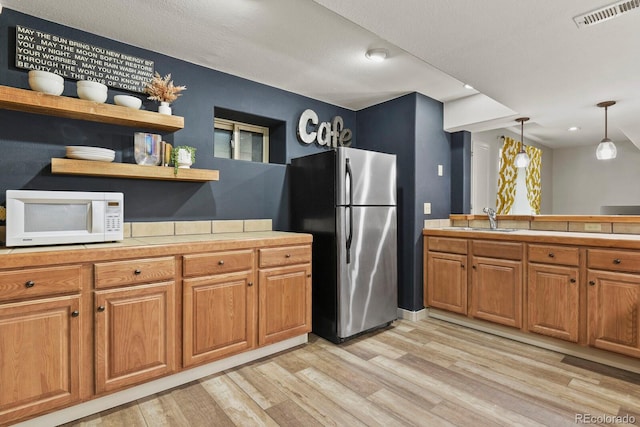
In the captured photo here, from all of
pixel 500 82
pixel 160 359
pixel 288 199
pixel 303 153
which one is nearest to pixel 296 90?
pixel 303 153

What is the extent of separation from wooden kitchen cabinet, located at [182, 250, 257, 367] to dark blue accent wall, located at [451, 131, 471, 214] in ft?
8.57

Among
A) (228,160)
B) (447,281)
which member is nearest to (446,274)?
(447,281)

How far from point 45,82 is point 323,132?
7.91 feet

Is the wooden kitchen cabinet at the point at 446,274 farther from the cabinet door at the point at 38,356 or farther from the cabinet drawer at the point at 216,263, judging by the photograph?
the cabinet door at the point at 38,356

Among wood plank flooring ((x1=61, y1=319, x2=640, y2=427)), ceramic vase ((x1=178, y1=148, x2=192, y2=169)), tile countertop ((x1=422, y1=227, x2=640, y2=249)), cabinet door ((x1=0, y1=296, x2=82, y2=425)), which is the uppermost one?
ceramic vase ((x1=178, y1=148, x2=192, y2=169))

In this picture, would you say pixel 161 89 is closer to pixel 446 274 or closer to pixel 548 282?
pixel 446 274

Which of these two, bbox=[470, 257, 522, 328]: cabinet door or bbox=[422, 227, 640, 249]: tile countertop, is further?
bbox=[470, 257, 522, 328]: cabinet door

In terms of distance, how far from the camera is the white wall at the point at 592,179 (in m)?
5.67

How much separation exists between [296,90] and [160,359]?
8.71 ft

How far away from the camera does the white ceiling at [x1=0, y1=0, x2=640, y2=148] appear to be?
70.1 inches

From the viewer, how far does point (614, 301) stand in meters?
2.40

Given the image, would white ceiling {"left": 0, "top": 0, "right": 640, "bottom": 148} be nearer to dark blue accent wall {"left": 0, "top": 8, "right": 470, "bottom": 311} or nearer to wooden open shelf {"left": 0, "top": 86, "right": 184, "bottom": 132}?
dark blue accent wall {"left": 0, "top": 8, "right": 470, "bottom": 311}

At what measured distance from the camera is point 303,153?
3553 mm

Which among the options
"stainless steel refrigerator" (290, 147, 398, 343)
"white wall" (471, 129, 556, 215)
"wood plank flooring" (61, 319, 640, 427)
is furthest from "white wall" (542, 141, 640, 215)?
"stainless steel refrigerator" (290, 147, 398, 343)
